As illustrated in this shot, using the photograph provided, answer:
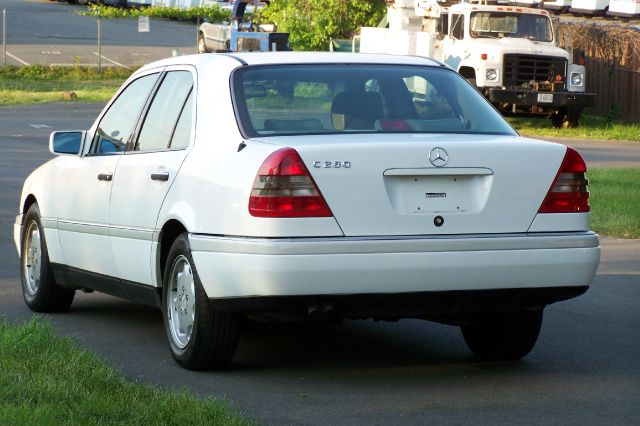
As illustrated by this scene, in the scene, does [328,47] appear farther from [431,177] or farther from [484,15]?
[431,177]

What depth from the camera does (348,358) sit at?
25.4 ft

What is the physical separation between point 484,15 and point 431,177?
24148 millimetres

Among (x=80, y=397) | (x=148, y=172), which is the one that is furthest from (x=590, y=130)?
(x=80, y=397)

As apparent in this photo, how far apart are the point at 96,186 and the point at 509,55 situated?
71.6 ft

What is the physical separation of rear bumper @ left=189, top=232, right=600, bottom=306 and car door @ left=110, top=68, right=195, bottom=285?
2.34 ft

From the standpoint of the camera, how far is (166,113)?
798 cm

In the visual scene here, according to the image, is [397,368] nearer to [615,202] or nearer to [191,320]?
[191,320]

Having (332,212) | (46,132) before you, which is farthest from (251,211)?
(46,132)

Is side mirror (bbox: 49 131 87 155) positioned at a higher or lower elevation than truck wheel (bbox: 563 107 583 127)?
higher

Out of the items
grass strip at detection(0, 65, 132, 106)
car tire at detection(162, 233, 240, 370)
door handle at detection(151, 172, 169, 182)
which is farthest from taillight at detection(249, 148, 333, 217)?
grass strip at detection(0, 65, 132, 106)

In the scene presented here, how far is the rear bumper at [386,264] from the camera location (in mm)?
6523

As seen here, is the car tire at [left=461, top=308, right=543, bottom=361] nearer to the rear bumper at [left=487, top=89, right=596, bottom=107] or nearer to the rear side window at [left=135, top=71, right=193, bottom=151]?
the rear side window at [left=135, top=71, right=193, bottom=151]

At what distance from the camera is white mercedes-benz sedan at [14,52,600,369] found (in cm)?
659

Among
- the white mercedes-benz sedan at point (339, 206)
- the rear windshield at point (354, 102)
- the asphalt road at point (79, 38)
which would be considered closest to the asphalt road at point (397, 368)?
the white mercedes-benz sedan at point (339, 206)
